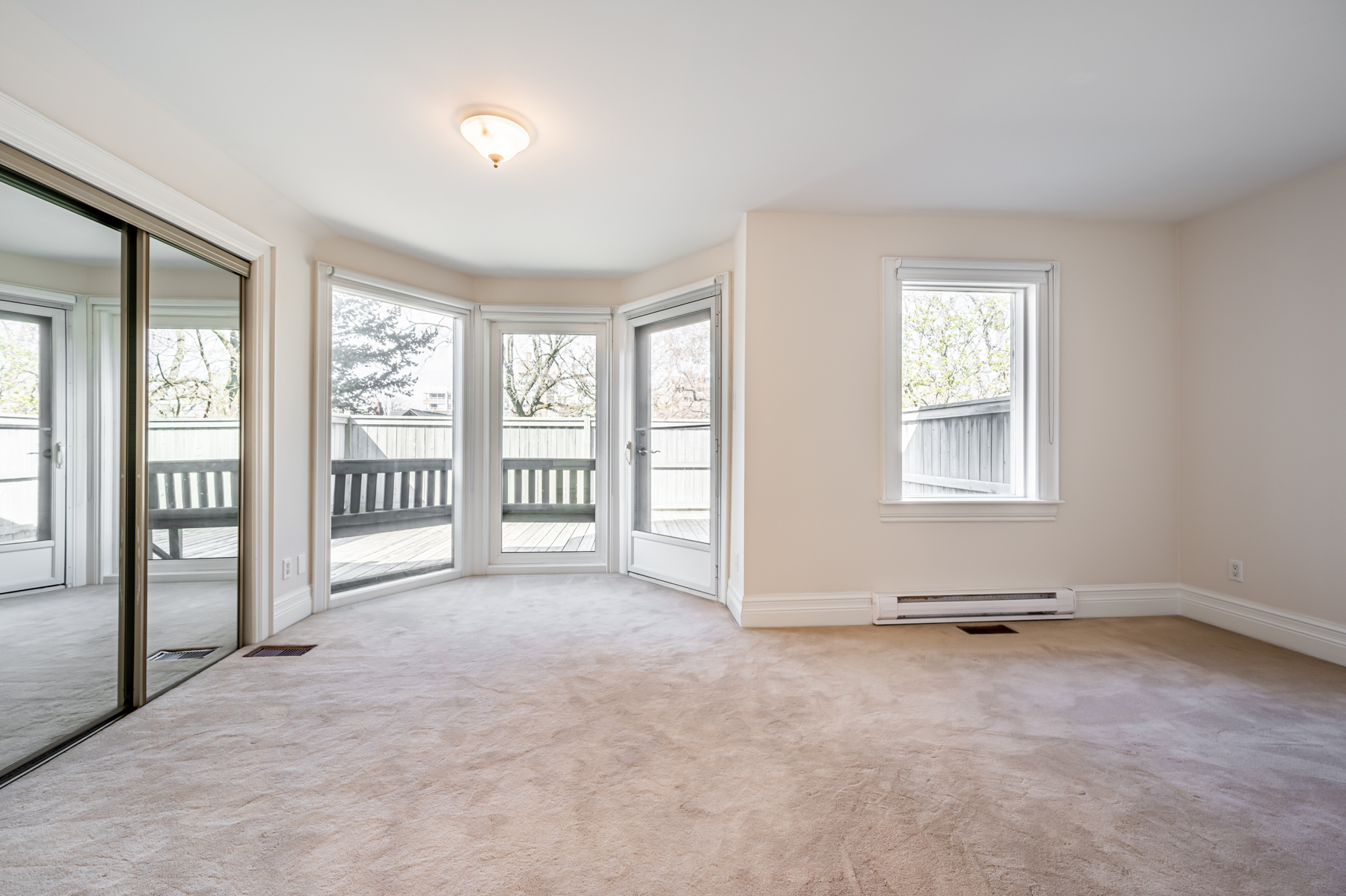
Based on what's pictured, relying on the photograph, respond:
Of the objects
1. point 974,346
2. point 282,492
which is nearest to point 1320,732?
point 974,346

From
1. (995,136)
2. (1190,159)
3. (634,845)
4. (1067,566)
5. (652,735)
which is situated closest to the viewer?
(634,845)

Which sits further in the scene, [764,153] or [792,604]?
[792,604]

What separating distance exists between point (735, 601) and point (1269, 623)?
9.46 ft

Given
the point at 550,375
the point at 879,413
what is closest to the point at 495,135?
the point at 550,375

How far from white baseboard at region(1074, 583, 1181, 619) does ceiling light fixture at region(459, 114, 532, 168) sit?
402cm

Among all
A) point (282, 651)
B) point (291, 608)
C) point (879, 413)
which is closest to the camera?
point (282, 651)

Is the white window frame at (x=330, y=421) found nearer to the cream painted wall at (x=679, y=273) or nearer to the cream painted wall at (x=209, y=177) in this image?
the cream painted wall at (x=209, y=177)

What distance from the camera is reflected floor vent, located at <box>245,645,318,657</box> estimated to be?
280 centimetres

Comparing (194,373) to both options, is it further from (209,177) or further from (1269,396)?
(1269,396)

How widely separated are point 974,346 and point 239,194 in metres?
4.24

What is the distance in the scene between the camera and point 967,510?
3.39 meters

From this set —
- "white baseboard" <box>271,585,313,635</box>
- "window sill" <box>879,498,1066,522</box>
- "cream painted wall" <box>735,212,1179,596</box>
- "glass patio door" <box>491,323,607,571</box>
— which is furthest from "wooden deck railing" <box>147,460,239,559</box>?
"window sill" <box>879,498,1066,522</box>

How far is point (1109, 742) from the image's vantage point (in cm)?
198

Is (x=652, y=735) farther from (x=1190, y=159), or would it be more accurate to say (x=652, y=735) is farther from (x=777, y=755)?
(x=1190, y=159)
